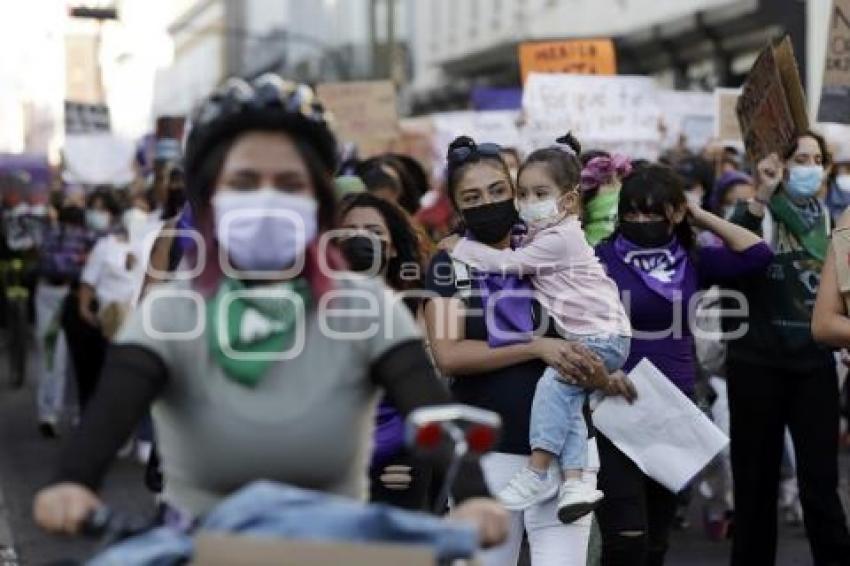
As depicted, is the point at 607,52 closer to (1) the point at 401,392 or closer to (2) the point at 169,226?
(2) the point at 169,226

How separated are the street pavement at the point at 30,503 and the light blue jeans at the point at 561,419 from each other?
4.75 ft

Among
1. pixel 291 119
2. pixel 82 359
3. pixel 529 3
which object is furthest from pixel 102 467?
pixel 529 3

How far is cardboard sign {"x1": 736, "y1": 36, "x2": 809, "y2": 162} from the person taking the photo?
8.12m

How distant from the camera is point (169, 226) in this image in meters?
7.02

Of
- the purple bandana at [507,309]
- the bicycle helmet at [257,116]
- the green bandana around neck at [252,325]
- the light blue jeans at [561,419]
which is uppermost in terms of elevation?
the bicycle helmet at [257,116]

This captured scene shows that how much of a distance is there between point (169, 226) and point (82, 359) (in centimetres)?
710

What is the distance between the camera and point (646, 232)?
7.13m

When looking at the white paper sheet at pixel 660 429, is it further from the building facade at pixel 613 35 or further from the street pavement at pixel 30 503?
the building facade at pixel 613 35

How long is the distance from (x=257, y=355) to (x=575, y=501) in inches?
103

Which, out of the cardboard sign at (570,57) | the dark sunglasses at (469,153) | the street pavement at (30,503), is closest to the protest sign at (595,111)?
the cardboard sign at (570,57)

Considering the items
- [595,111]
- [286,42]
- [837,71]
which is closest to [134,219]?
[595,111]

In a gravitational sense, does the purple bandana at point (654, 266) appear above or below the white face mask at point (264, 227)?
below

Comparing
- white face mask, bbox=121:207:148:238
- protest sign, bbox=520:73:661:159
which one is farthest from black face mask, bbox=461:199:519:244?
protest sign, bbox=520:73:661:159

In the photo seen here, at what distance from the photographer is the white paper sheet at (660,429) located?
6855mm
